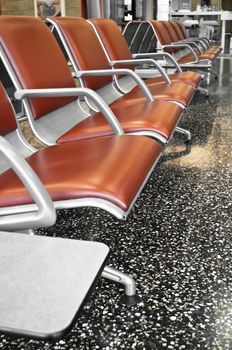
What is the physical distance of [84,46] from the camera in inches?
78.3

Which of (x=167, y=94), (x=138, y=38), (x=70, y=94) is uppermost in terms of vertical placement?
(x=70, y=94)

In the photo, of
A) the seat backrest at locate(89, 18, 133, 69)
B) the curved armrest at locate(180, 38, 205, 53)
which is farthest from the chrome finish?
the curved armrest at locate(180, 38, 205, 53)

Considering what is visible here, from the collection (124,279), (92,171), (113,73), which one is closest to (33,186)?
(92,171)

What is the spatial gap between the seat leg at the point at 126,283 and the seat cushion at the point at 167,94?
42.5 inches

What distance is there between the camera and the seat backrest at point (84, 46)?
1.89 m

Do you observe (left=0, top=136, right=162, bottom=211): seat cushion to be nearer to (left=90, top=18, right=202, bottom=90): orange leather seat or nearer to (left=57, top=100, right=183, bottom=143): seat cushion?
(left=57, top=100, right=183, bottom=143): seat cushion

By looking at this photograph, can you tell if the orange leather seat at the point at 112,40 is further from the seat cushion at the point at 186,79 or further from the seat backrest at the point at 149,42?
the seat backrest at the point at 149,42

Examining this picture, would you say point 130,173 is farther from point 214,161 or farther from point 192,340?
point 214,161

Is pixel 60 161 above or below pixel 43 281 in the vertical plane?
below

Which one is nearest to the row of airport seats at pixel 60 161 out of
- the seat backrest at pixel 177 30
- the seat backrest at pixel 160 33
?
the seat backrest at pixel 160 33

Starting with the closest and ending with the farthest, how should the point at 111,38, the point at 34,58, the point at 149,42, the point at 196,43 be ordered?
the point at 34,58, the point at 111,38, the point at 149,42, the point at 196,43

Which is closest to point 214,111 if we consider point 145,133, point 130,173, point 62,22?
point 62,22

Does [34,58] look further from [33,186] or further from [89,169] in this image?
[33,186]

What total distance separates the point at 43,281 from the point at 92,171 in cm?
47
